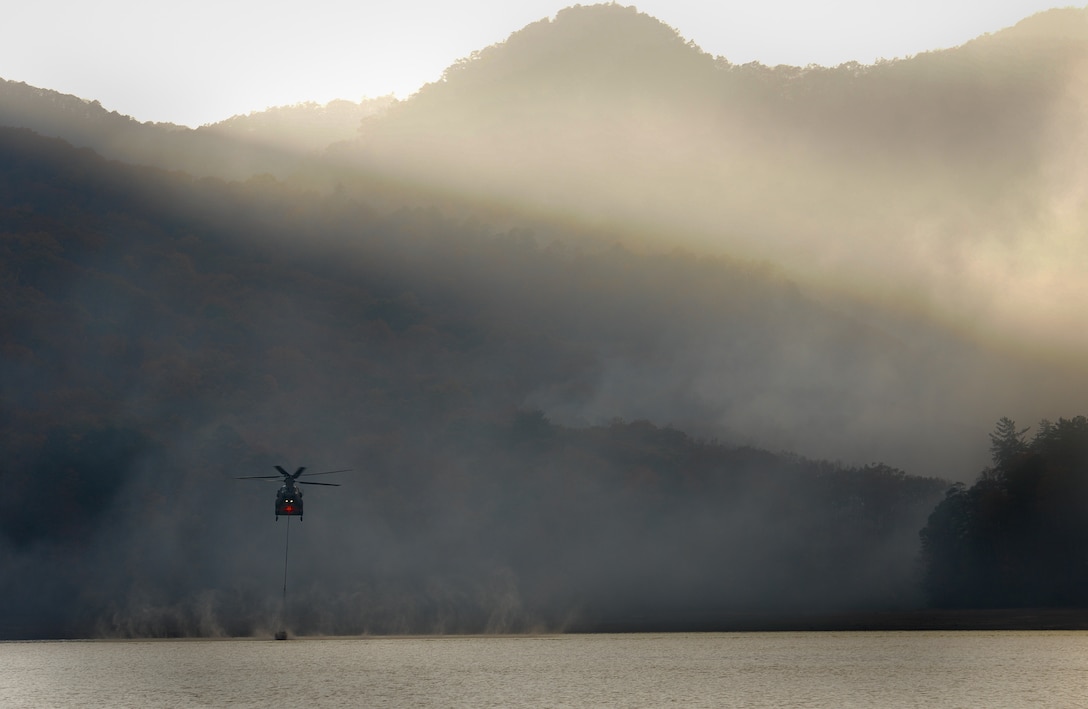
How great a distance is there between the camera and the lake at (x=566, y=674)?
80562mm

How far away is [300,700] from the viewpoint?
269 ft

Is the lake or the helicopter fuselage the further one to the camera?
the helicopter fuselage

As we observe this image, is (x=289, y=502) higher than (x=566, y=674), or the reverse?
(x=289, y=502)

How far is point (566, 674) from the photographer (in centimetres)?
11131

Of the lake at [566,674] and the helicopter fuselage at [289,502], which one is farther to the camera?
the helicopter fuselage at [289,502]

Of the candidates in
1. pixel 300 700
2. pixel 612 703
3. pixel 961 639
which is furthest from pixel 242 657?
pixel 961 639

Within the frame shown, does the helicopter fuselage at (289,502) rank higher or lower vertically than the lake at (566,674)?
higher

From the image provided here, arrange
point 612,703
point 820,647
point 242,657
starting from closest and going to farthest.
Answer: point 612,703 < point 242,657 < point 820,647

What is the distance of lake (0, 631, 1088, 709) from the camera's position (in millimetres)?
80562

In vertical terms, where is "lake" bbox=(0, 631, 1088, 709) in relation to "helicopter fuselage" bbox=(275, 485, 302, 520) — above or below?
below

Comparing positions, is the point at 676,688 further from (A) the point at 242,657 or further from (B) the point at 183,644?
(B) the point at 183,644

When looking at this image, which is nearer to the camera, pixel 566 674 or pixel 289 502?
pixel 566 674

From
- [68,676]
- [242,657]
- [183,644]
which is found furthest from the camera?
[183,644]

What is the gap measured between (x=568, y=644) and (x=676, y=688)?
9682cm
